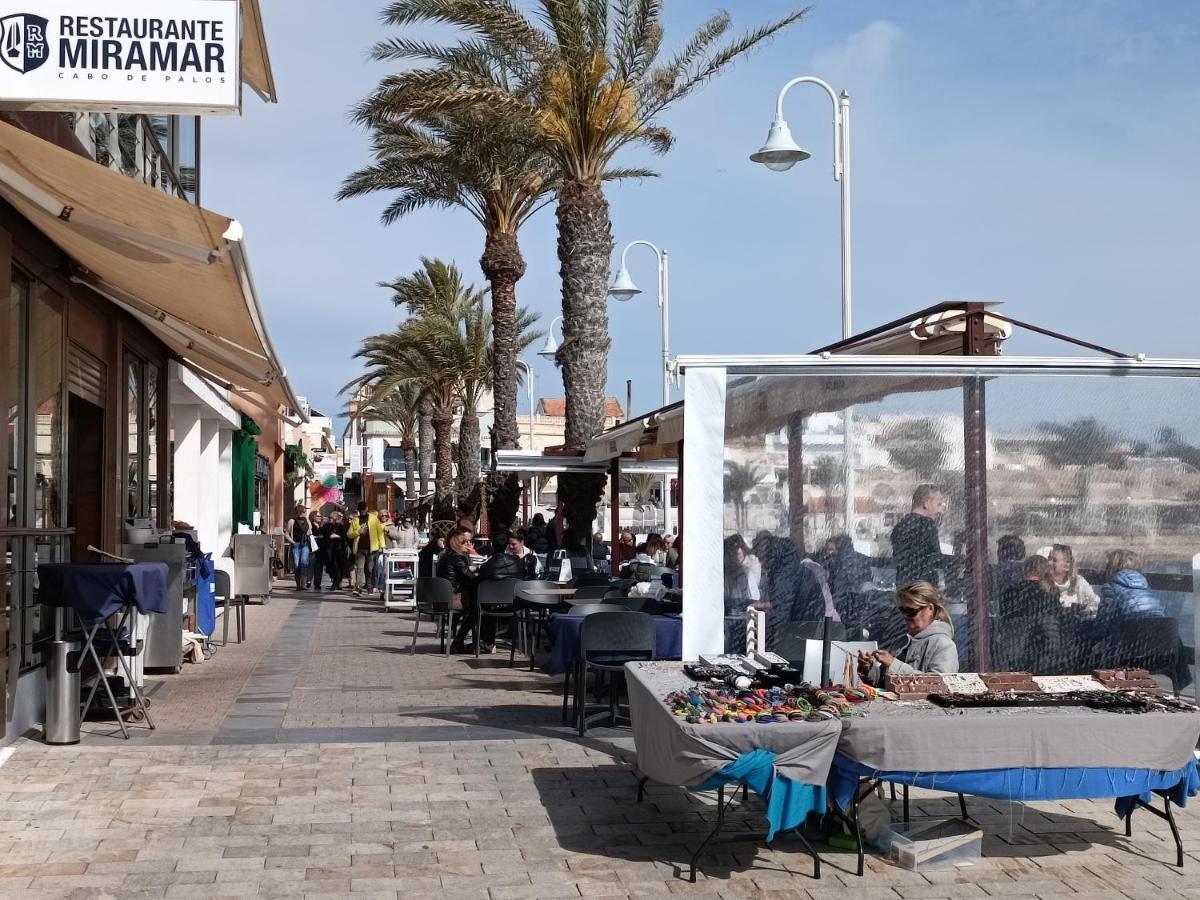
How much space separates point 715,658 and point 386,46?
14077 millimetres

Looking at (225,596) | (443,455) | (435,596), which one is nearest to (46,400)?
(435,596)

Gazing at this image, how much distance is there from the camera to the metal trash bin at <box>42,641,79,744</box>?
8.49 metres

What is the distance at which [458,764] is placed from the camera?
8.11 metres

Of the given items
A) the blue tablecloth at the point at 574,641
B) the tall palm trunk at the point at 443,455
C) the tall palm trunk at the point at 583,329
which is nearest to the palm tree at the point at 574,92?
the tall palm trunk at the point at 583,329

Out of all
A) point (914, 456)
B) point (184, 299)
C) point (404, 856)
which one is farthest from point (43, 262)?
point (914, 456)

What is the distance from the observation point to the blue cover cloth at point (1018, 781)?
5.68 m

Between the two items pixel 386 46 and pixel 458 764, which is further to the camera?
pixel 386 46

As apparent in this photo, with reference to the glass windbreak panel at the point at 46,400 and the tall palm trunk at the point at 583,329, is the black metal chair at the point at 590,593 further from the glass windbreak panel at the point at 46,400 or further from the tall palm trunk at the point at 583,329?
the tall palm trunk at the point at 583,329

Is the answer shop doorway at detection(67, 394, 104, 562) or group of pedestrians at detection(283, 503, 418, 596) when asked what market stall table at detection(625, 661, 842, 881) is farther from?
group of pedestrians at detection(283, 503, 418, 596)

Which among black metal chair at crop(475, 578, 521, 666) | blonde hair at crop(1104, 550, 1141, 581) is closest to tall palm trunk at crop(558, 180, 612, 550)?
black metal chair at crop(475, 578, 521, 666)

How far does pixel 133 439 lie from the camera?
45.0ft

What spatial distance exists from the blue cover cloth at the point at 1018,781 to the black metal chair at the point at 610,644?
139 inches

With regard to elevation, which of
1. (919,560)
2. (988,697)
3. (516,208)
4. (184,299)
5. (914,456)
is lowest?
(988,697)

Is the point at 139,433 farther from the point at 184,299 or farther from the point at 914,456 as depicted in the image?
the point at 914,456
